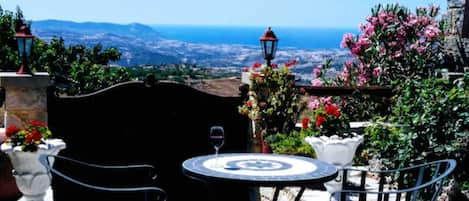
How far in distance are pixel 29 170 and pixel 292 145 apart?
7.07 ft

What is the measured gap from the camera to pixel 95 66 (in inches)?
671

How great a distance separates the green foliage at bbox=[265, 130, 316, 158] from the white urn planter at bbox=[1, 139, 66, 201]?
196cm

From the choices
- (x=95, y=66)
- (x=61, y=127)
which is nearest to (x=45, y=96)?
(x=61, y=127)

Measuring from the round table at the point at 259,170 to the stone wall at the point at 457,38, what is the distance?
4874mm

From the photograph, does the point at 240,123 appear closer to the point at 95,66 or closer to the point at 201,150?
the point at 201,150

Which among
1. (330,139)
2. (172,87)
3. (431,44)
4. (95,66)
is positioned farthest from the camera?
(95,66)

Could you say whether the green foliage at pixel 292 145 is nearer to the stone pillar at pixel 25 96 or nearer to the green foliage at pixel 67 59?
the stone pillar at pixel 25 96

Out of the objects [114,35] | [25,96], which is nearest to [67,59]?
[25,96]

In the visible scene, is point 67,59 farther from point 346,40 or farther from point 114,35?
point 114,35

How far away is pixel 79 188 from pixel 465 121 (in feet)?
8.24

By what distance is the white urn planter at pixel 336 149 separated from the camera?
187 inches

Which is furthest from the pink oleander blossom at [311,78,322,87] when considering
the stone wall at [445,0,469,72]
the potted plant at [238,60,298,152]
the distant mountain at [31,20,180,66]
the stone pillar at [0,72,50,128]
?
the distant mountain at [31,20,180,66]

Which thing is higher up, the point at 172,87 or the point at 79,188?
the point at 172,87

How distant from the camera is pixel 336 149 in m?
4.75
